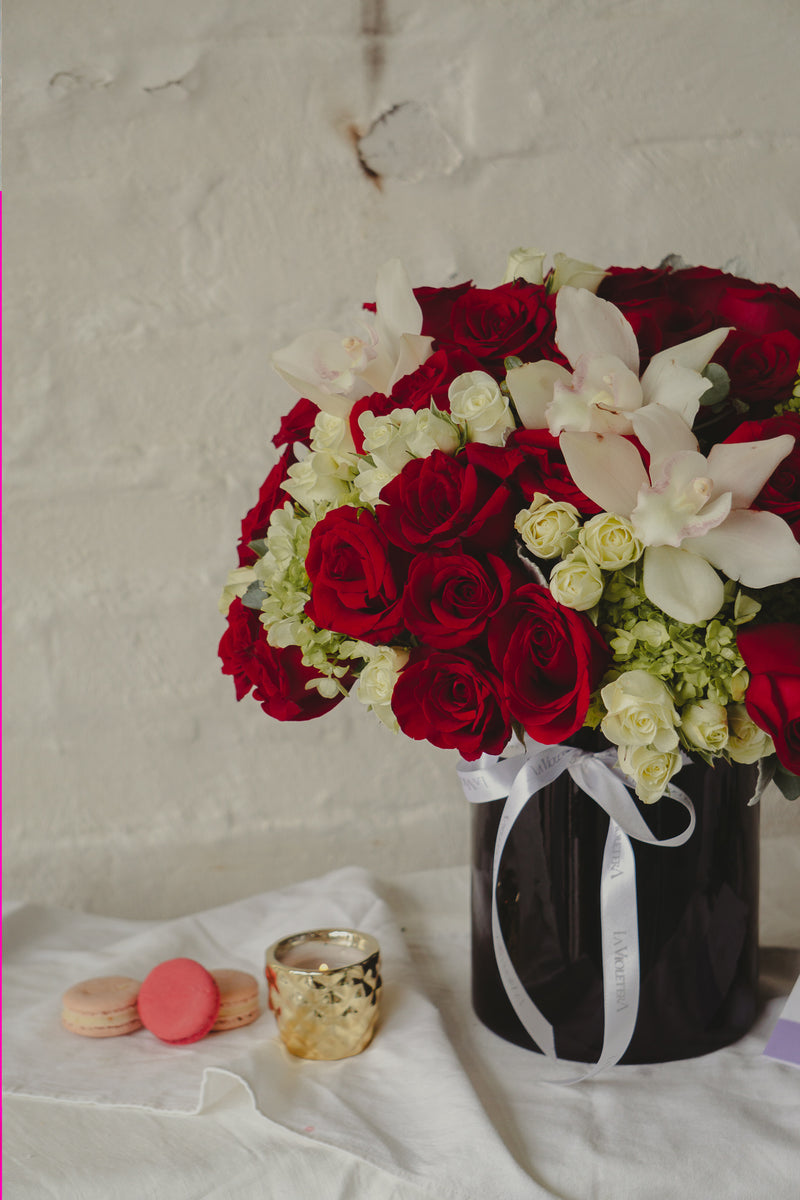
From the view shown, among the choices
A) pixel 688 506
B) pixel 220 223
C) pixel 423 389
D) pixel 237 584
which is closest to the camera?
pixel 688 506

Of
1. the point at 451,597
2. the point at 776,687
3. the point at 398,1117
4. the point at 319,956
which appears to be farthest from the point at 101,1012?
the point at 776,687

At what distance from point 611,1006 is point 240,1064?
0.27m

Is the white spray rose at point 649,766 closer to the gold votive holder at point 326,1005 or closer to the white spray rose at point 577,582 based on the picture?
the white spray rose at point 577,582

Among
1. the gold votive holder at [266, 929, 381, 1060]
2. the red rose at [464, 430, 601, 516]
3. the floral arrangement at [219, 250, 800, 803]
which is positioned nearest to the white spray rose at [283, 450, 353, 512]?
the floral arrangement at [219, 250, 800, 803]

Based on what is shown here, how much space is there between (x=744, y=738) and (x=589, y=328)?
0.88 ft

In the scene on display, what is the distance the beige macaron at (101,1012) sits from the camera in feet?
2.91

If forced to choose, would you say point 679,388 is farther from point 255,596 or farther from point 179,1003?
point 179,1003

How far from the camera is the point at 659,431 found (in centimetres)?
61

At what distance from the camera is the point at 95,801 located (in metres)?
1.25

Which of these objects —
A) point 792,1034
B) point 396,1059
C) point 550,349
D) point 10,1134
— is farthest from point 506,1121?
point 550,349

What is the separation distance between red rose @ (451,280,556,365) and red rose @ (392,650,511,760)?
209mm

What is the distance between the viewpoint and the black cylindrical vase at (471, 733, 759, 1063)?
761 millimetres

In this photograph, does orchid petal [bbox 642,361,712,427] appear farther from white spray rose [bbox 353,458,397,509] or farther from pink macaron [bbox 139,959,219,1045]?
pink macaron [bbox 139,959,219,1045]

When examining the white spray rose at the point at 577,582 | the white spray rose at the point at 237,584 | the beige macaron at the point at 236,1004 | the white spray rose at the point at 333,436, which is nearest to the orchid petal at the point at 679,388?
the white spray rose at the point at 577,582
